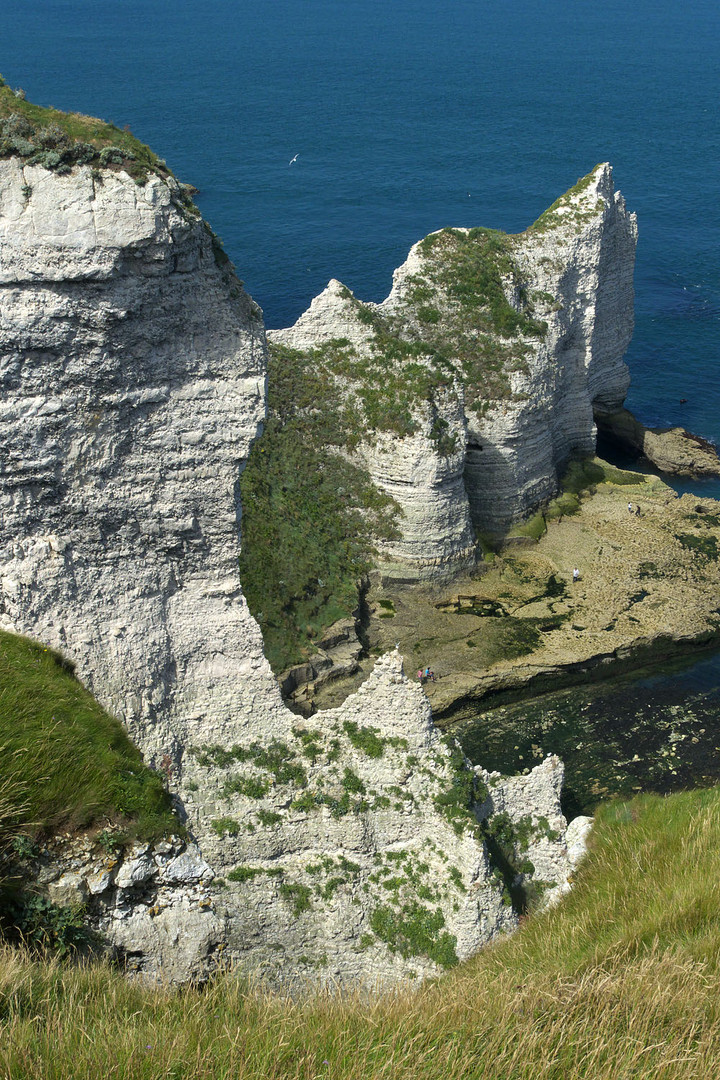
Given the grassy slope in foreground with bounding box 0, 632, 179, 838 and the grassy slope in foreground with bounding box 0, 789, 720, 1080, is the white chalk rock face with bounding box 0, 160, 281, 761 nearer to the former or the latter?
the grassy slope in foreground with bounding box 0, 632, 179, 838

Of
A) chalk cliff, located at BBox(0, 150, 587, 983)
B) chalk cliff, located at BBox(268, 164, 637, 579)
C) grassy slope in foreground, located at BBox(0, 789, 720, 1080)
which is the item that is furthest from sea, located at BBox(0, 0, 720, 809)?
grassy slope in foreground, located at BBox(0, 789, 720, 1080)

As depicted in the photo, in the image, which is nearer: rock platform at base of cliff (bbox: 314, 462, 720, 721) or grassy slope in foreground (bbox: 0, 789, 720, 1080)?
grassy slope in foreground (bbox: 0, 789, 720, 1080)

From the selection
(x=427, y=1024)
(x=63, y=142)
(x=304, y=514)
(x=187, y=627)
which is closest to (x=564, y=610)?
(x=304, y=514)

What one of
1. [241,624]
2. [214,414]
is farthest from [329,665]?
[214,414]

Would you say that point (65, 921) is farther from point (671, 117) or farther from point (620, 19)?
point (620, 19)

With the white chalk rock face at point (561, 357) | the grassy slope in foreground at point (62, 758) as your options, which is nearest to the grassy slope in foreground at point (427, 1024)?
the grassy slope in foreground at point (62, 758)

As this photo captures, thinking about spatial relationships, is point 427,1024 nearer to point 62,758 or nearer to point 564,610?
point 62,758

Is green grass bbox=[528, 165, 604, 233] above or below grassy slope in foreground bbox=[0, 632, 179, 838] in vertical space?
above
